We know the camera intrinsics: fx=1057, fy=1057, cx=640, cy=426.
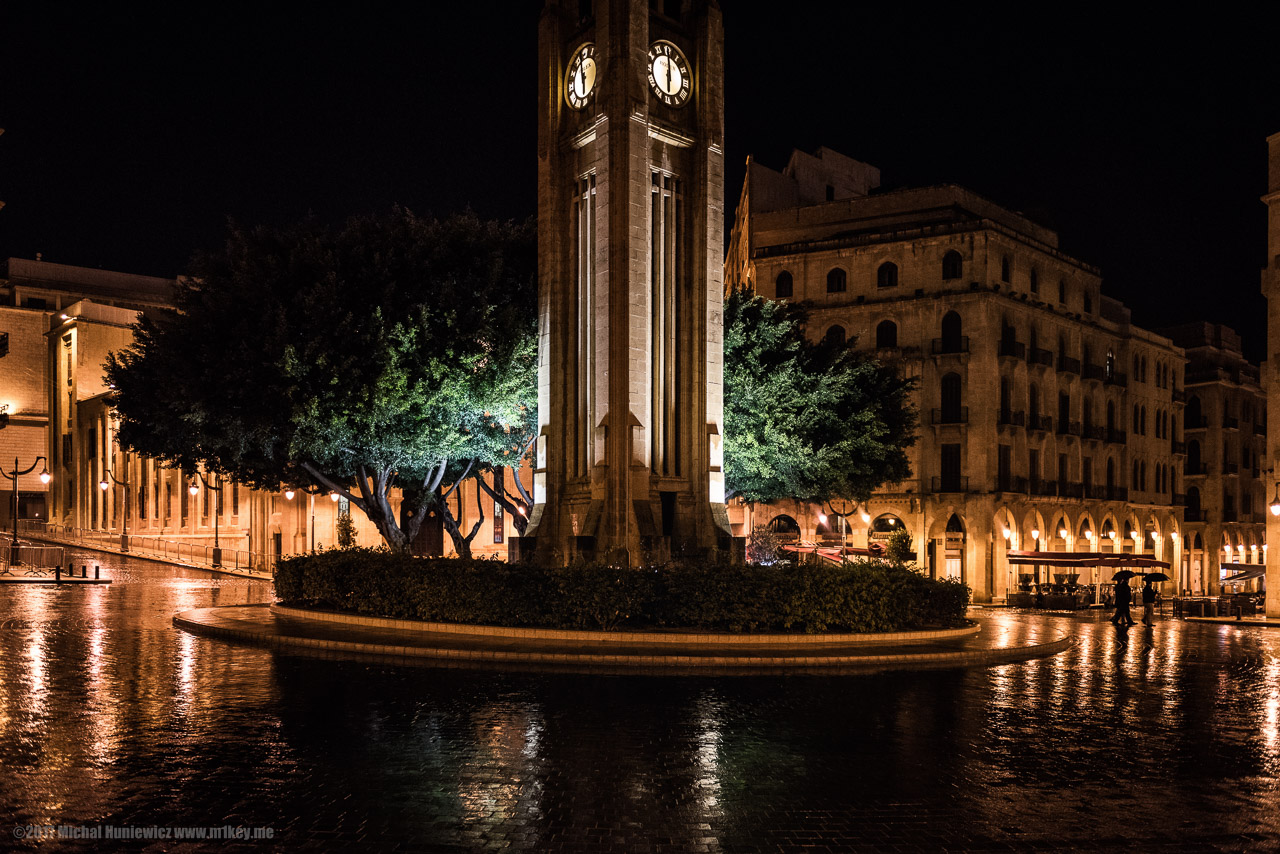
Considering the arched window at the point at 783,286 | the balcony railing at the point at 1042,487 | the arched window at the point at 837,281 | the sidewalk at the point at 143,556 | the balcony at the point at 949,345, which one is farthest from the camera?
the arched window at the point at 783,286

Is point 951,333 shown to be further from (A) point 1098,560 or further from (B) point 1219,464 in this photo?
(B) point 1219,464

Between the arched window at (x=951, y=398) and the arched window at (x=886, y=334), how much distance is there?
3.05m

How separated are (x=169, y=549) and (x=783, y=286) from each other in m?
34.7

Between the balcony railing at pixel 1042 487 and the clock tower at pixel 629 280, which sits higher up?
the clock tower at pixel 629 280

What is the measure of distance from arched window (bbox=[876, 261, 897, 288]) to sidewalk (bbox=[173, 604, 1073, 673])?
31954mm

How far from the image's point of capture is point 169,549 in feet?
182

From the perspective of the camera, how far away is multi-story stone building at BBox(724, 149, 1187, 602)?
4984 centimetres

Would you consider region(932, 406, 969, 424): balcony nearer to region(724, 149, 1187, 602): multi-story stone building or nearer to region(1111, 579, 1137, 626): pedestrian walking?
region(724, 149, 1187, 602): multi-story stone building

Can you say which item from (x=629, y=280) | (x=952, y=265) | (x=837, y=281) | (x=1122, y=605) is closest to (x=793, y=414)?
(x=629, y=280)

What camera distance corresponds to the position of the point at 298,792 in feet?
27.9

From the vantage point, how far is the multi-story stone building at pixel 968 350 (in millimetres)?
49844

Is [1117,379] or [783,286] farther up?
[783,286]

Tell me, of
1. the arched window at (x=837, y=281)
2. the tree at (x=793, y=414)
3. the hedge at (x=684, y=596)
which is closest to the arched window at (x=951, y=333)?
the arched window at (x=837, y=281)

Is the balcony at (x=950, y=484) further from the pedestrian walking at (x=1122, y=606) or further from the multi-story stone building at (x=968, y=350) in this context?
the pedestrian walking at (x=1122, y=606)
